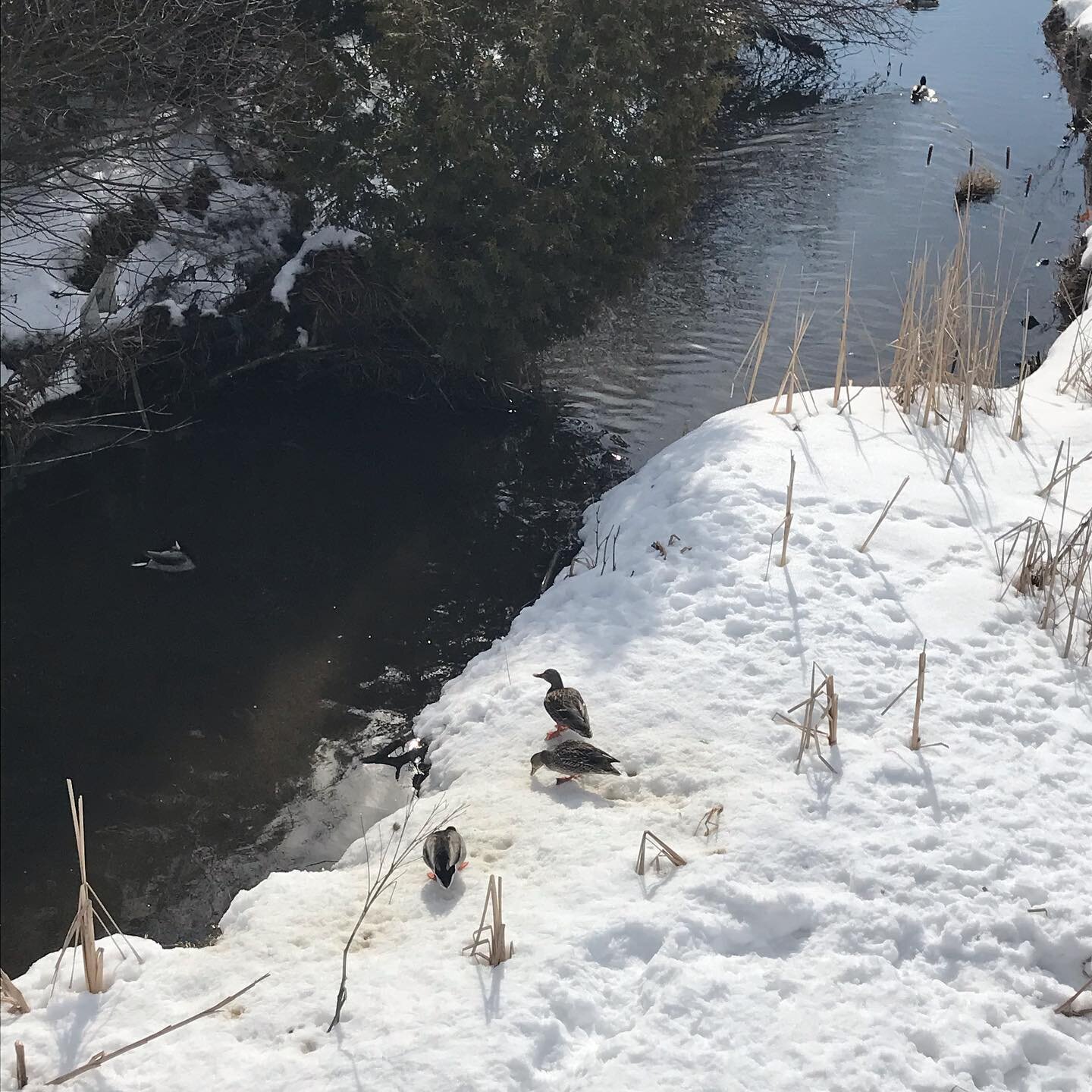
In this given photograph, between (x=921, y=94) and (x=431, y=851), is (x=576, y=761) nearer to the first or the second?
(x=431, y=851)

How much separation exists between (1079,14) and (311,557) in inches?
781

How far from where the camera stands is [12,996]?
3936 mm

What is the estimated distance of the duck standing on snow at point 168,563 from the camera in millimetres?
8539

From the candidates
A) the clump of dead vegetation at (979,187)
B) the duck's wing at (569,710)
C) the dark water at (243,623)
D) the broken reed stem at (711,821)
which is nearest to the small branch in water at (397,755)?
the dark water at (243,623)

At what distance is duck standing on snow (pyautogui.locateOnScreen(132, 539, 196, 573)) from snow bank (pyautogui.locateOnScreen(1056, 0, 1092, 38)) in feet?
58.5

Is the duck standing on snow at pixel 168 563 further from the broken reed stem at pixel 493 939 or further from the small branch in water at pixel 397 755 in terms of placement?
the broken reed stem at pixel 493 939

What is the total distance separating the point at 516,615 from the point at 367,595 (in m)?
1.26

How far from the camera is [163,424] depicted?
415 inches

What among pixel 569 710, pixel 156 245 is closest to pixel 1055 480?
pixel 569 710

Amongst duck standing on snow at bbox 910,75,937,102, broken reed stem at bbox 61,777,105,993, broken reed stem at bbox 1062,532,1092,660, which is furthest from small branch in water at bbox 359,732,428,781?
duck standing on snow at bbox 910,75,937,102

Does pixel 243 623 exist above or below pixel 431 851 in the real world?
below

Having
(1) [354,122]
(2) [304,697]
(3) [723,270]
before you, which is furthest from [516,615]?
(3) [723,270]

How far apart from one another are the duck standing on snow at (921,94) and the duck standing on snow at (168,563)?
16389 mm

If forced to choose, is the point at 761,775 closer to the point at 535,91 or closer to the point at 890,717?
the point at 890,717
